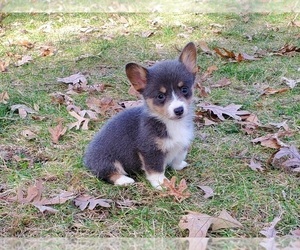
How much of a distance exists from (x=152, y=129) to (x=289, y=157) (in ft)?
3.47

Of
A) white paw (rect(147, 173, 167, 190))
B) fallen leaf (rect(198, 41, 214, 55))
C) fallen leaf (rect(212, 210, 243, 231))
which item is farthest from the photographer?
fallen leaf (rect(198, 41, 214, 55))

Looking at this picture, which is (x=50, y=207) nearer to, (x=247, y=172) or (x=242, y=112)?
(x=247, y=172)

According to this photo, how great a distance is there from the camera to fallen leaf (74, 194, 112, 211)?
3171 millimetres

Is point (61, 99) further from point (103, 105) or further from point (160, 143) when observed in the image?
point (160, 143)

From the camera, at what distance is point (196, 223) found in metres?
2.88

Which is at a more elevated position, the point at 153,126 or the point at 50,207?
the point at 153,126

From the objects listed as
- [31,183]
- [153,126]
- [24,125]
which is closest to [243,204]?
[153,126]

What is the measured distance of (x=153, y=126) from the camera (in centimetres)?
343

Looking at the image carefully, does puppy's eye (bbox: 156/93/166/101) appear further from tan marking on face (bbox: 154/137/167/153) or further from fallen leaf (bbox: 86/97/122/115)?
fallen leaf (bbox: 86/97/122/115)

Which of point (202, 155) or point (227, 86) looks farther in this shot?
point (227, 86)

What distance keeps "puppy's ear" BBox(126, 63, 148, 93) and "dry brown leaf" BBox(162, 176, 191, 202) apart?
2.19 ft

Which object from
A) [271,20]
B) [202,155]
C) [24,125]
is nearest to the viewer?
[202,155]

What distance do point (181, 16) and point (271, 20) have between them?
157 cm

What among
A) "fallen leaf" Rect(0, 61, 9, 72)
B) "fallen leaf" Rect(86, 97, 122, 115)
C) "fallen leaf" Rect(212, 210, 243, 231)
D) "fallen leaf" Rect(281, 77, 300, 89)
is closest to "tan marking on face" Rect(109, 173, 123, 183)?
"fallen leaf" Rect(212, 210, 243, 231)
